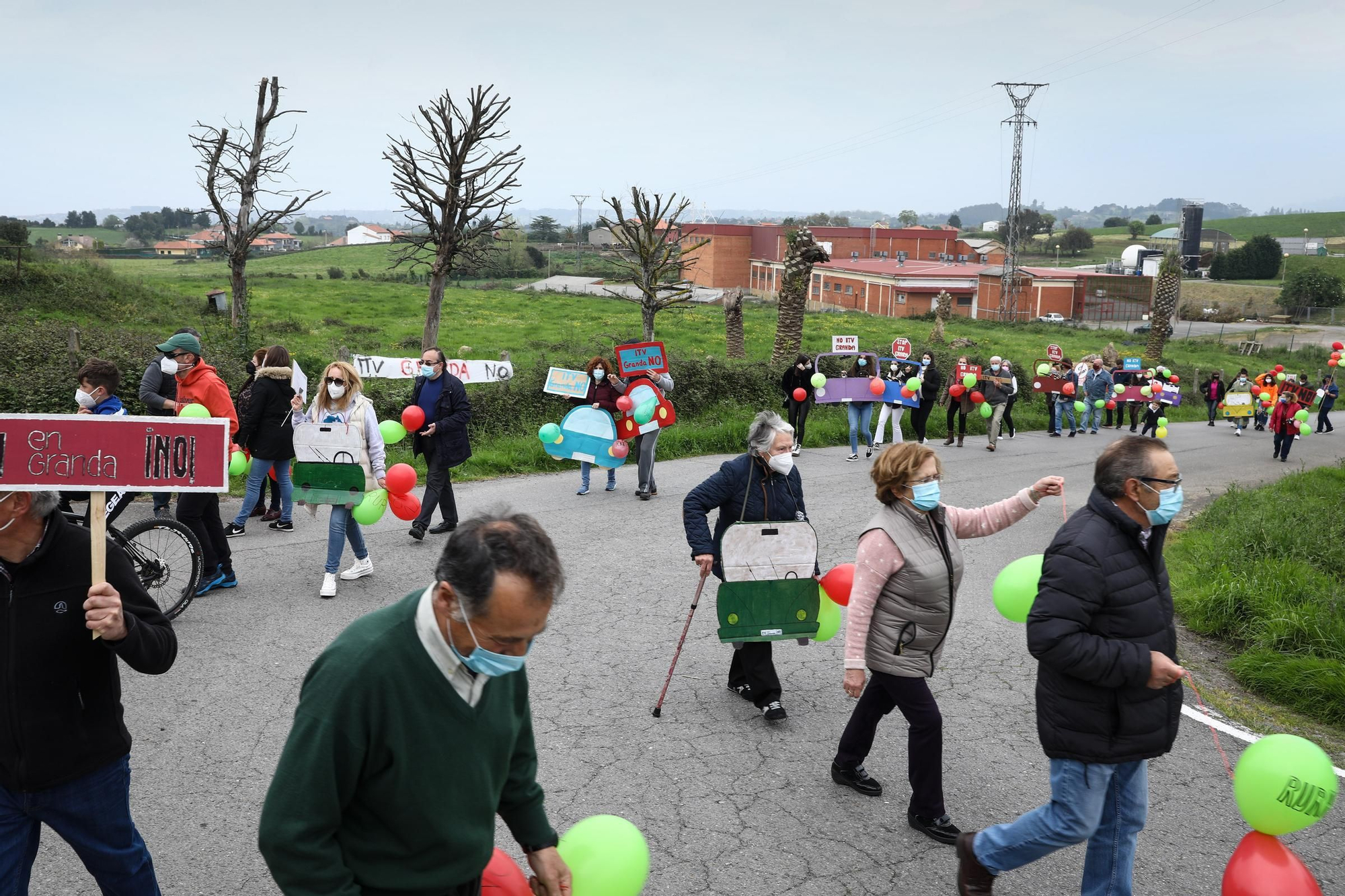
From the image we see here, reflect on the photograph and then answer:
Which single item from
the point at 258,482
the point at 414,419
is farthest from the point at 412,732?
the point at 258,482

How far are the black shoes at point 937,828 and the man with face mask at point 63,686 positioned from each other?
3.38 m

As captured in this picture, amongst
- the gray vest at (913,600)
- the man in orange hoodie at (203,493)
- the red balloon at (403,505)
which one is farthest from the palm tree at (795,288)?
the gray vest at (913,600)

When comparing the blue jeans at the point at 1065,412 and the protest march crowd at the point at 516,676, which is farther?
the blue jeans at the point at 1065,412

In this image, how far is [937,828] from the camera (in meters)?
4.67

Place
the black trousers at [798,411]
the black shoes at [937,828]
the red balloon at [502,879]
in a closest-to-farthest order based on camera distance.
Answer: the red balloon at [502,879] < the black shoes at [937,828] < the black trousers at [798,411]

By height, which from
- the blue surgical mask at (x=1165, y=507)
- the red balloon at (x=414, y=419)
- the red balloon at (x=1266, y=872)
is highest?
the blue surgical mask at (x=1165, y=507)

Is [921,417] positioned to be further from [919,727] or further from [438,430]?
[919,727]

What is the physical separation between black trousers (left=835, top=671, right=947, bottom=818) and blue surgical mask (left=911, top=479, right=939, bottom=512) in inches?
32.7

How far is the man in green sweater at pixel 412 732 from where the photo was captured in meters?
2.09

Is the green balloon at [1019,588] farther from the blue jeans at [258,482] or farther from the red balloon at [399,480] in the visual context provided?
the blue jeans at [258,482]

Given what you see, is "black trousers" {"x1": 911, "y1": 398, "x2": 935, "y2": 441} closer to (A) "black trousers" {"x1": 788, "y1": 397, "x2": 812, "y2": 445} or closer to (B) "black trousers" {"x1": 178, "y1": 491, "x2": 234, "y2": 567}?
(A) "black trousers" {"x1": 788, "y1": 397, "x2": 812, "y2": 445}

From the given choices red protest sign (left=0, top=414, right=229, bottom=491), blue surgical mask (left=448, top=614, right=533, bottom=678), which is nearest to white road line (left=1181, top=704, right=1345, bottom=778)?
blue surgical mask (left=448, top=614, right=533, bottom=678)

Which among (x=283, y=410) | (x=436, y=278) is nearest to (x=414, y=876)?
(x=283, y=410)

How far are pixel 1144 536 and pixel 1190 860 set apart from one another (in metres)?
1.93
